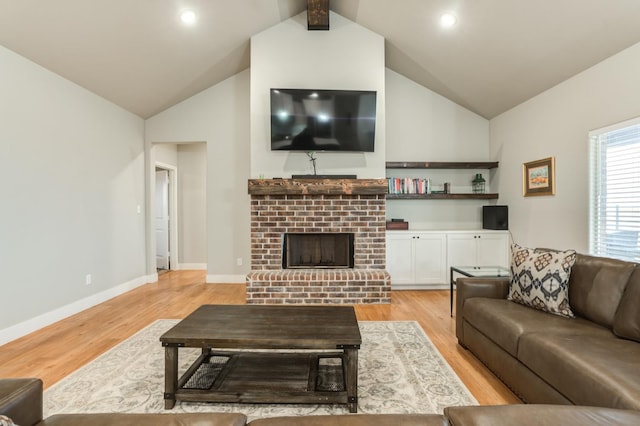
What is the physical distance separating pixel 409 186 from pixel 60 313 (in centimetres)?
458

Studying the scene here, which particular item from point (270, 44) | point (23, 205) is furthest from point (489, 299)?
point (23, 205)

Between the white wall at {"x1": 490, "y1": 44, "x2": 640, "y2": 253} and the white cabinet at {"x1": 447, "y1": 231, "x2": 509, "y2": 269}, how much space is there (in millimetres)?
235

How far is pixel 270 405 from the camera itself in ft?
6.02

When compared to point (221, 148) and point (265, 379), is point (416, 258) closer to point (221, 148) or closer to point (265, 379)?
point (265, 379)

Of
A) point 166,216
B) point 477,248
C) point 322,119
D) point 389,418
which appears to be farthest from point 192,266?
point 389,418

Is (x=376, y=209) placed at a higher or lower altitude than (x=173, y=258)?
higher

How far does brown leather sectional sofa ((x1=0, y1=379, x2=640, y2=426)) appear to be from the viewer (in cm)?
96

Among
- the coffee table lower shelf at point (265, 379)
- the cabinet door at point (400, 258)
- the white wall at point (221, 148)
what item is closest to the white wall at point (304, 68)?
the white wall at point (221, 148)

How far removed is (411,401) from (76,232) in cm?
381

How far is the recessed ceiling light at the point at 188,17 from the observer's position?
129 inches

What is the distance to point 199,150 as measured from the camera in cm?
594

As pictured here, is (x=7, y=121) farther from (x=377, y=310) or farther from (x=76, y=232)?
(x=377, y=310)

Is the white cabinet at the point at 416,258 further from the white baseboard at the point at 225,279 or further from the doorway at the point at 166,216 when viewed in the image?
the doorway at the point at 166,216

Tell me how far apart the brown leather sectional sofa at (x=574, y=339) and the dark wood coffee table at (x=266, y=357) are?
97cm
